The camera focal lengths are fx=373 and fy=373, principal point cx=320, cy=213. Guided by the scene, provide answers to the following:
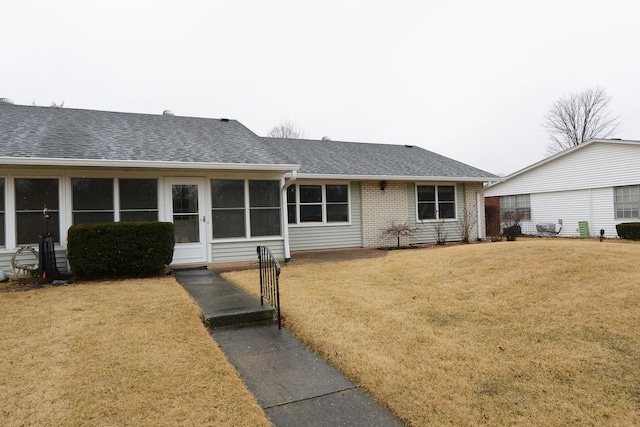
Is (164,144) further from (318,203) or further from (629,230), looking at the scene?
(629,230)

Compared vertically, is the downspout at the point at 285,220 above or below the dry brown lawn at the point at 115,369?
above

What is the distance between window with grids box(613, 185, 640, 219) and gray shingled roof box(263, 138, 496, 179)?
5854 mm

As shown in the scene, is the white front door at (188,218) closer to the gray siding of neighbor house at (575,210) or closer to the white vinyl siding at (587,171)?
the white vinyl siding at (587,171)

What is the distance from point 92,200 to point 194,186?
2.32m

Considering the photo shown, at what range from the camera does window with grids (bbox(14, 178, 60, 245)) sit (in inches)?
326

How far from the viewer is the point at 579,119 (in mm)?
34719

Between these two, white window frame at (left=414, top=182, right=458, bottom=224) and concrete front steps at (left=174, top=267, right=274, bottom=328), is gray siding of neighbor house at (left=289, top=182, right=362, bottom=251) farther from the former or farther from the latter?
concrete front steps at (left=174, top=267, right=274, bottom=328)

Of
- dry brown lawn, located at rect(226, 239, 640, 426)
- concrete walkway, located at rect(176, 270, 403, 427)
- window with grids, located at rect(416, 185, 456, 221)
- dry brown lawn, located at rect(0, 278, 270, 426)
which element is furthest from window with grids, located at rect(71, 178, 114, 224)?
window with grids, located at rect(416, 185, 456, 221)

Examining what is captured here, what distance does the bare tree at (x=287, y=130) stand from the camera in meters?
40.6

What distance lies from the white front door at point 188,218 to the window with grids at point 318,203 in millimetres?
3509

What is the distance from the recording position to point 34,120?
10320 mm

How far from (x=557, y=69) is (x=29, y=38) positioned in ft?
82.1

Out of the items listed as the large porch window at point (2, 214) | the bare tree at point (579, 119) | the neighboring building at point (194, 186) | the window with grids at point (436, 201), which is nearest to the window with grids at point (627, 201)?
the neighboring building at point (194, 186)

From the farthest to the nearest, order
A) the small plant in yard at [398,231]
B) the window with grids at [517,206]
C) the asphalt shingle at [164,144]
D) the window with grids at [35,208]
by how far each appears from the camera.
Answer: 1. the window with grids at [517,206]
2. the small plant in yard at [398,231]
3. the asphalt shingle at [164,144]
4. the window with grids at [35,208]
